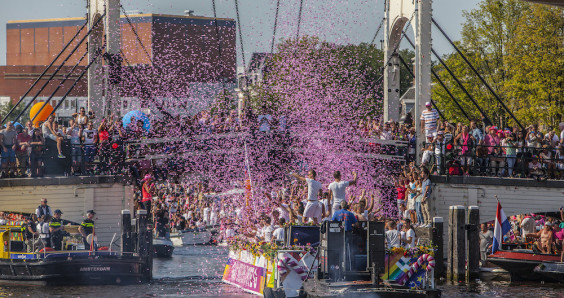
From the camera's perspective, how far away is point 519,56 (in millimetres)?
→ 44031

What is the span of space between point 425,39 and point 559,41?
14649mm

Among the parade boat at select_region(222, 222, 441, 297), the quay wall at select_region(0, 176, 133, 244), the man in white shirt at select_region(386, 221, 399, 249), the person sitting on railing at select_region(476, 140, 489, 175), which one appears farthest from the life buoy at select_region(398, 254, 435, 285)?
the quay wall at select_region(0, 176, 133, 244)

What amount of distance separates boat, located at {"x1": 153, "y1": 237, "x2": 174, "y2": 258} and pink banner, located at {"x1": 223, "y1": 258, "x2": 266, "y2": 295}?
11.0 meters

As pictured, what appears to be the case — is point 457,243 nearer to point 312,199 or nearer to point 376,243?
point 312,199

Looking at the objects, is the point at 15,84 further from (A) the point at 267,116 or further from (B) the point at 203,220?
(A) the point at 267,116

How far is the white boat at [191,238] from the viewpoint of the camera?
4178 centimetres

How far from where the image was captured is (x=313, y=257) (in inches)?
738

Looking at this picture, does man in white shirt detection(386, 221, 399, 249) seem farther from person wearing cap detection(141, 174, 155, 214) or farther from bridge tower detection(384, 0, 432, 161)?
person wearing cap detection(141, 174, 155, 214)

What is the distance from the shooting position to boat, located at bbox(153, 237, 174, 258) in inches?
1390

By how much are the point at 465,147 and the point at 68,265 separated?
12.8 m

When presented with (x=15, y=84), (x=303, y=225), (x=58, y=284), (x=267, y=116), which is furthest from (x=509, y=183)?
(x=15, y=84)

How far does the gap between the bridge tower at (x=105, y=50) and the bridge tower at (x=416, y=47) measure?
10097 mm

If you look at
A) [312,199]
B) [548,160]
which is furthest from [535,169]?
[312,199]

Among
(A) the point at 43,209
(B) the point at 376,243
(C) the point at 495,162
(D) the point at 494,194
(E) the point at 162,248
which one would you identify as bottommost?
(E) the point at 162,248
